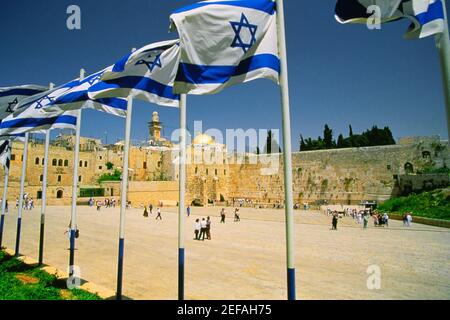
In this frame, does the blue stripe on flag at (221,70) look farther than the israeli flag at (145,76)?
No

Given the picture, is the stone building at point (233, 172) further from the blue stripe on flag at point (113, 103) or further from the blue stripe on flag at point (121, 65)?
the blue stripe on flag at point (121, 65)

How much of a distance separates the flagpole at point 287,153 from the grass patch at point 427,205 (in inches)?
818

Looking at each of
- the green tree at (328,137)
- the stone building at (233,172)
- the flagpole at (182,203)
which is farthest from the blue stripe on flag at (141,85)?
the green tree at (328,137)

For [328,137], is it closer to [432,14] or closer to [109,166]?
[109,166]

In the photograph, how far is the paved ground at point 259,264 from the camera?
6.33m

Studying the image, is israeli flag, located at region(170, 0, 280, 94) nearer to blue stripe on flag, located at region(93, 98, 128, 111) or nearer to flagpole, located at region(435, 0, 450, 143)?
flagpole, located at region(435, 0, 450, 143)

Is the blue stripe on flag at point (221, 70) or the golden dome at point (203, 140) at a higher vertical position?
the golden dome at point (203, 140)

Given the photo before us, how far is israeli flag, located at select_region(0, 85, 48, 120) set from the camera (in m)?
8.65

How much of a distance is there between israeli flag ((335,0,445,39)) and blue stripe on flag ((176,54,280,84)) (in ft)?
2.56

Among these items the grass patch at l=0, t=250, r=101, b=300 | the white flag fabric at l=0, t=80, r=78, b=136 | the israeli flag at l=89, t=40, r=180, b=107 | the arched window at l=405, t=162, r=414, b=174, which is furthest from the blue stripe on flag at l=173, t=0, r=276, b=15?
the arched window at l=405, t=162, r=414, b=174

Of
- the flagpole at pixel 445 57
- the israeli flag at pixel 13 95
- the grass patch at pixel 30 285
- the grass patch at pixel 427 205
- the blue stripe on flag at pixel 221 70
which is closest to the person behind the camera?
the flagpole at pixel 445 57

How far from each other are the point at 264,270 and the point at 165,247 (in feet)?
15.9
